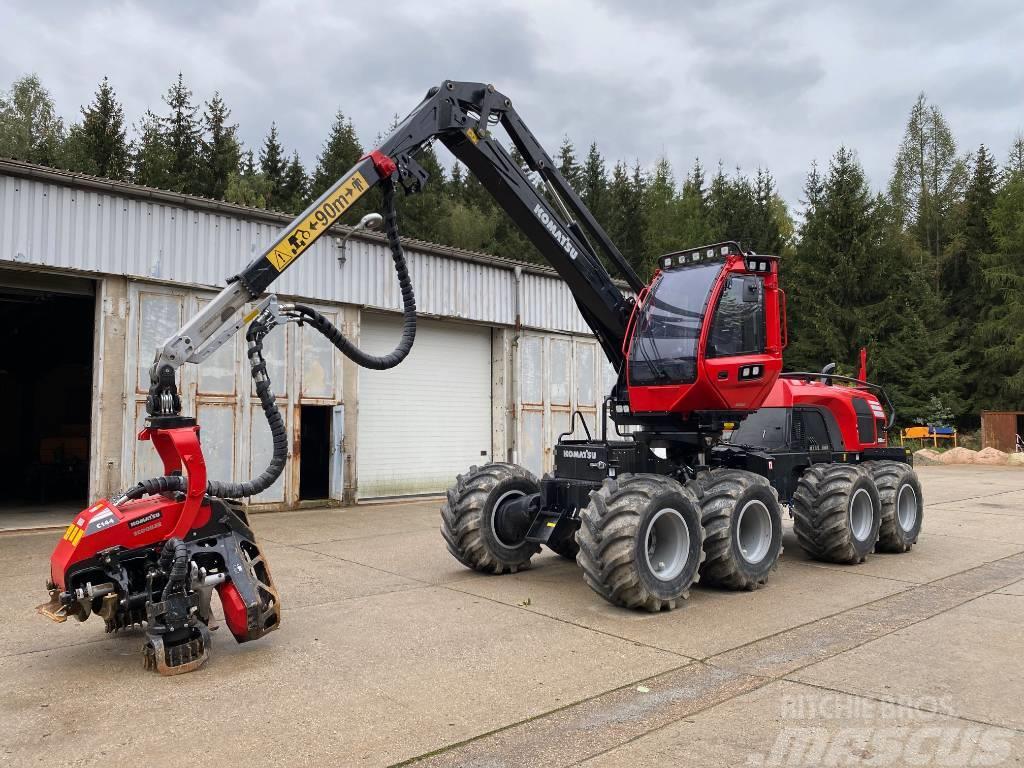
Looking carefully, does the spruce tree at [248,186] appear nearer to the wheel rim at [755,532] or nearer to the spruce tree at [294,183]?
the spruce tree at [294,183]

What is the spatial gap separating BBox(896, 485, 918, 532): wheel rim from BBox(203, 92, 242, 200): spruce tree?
33113mm

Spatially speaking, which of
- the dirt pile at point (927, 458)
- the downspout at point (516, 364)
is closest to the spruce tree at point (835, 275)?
the dirt pile at point (927, 458)

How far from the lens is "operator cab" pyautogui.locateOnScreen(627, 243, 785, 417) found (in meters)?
7.26

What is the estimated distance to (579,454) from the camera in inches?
307

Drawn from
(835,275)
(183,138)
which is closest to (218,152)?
(183,138)

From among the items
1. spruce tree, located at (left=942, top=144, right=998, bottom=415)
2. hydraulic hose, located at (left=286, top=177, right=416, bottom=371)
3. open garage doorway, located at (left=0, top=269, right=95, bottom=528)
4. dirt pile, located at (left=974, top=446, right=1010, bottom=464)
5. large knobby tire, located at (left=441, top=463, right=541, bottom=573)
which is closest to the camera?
hydraulic hose, located at (left=286, top=177, right=416, bottom=371)

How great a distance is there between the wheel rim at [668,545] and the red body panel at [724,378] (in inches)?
A: 48.0

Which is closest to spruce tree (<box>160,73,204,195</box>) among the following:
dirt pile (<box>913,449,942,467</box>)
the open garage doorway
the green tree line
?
the green tree line

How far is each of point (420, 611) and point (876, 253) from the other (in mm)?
35482

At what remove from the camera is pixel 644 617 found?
6305mm

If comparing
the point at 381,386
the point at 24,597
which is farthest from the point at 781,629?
the point at 381,386

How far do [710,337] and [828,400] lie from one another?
141 inches

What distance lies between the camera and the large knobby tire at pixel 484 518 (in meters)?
7.78

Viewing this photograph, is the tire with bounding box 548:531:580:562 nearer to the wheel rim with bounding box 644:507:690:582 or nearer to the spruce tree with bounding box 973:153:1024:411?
the wheel rim with bounding box 644:507:690:582
